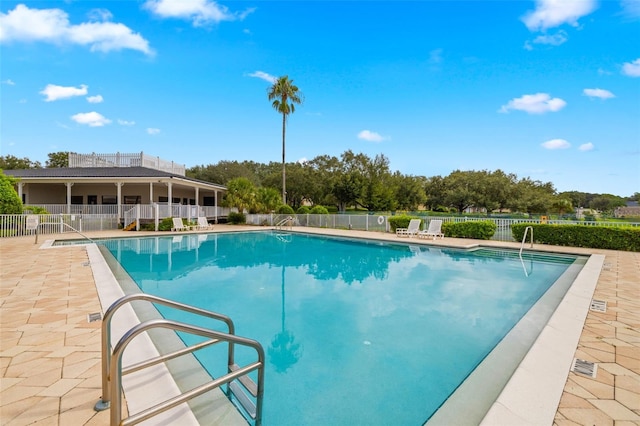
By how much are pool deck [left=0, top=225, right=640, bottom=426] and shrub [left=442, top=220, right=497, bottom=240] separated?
8298 mm

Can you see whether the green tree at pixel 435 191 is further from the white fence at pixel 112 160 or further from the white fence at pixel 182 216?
the white fence at pixel 112 160

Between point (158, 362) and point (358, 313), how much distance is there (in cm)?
363

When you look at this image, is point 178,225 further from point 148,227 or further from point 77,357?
point 77,357

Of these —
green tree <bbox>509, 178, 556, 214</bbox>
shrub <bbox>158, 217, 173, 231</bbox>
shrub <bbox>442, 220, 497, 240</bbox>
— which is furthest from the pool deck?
green tree <bbox>509, 178, 556, 214</bbox>

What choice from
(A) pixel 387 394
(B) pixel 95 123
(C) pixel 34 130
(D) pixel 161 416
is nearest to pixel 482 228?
(A) pixel 387 394

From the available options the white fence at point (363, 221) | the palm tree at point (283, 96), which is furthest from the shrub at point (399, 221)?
the palm tree at point (283, 96)

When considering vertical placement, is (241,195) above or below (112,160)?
below

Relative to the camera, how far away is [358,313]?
532cm

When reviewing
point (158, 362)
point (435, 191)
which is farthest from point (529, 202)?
point (158, 362)

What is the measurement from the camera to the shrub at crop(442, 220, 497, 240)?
1430 cm

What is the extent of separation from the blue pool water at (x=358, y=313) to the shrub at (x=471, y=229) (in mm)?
2935

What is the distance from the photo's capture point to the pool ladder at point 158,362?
65.2 inches

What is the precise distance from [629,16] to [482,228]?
930cm

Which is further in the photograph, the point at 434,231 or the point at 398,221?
the point at 398,221
